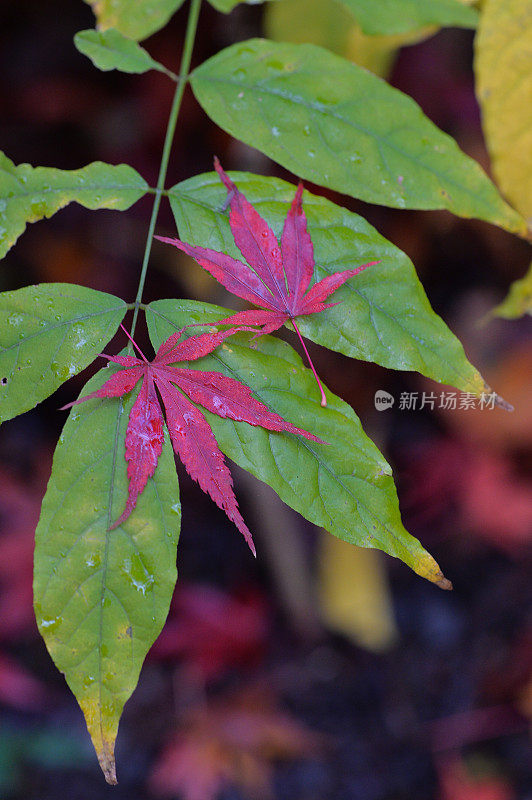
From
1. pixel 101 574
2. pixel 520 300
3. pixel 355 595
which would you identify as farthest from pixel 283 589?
pixel 101 574

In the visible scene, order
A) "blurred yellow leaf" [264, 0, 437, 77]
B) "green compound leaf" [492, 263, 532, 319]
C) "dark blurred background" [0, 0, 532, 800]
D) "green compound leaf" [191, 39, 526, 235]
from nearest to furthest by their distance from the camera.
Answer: "green compound leaf" [191, 39, 526, 235], "green compound leaf" [492, 263, 532, 319], "blurred yellow leaf" [264, 0, 437, 77], "dark blurred background" [0, 0, 532, 800]

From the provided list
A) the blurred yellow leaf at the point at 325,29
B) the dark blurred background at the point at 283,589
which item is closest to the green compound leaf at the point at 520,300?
the blurred yellow leaf at the point at 325,29

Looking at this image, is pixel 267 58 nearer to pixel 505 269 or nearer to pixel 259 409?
pixel 259 409

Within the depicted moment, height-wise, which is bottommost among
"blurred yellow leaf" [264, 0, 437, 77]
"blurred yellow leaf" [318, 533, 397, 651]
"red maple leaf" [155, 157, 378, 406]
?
"blurred yellow leaf" [318, 533, 397, 651]

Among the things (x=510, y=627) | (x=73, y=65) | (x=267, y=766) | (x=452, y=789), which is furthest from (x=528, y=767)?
(x=73, y=65)

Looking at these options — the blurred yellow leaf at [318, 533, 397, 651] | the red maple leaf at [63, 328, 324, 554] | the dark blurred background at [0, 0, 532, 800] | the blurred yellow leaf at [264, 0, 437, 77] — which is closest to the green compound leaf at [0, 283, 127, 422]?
the red maple leaf at [63, 328, 324, 554]

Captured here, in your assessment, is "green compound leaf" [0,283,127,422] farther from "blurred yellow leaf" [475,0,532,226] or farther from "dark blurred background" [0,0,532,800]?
"dark blurred background" [0,0,532,800]
